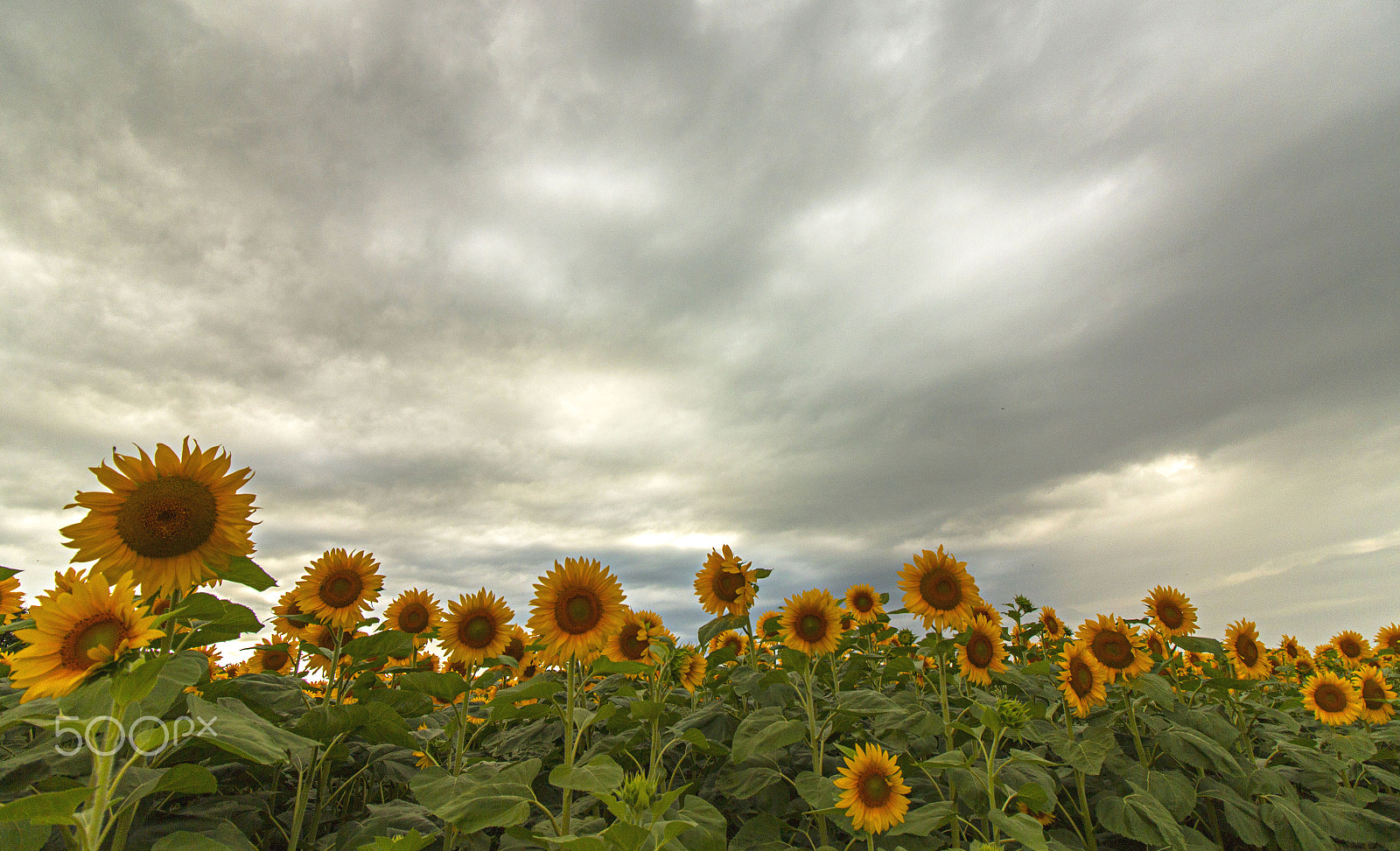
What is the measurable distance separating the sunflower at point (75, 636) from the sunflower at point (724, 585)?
4143mm

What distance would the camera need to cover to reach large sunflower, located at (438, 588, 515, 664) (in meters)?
5.50

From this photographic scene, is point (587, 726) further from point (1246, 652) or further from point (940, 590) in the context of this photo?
point (1246, 652)

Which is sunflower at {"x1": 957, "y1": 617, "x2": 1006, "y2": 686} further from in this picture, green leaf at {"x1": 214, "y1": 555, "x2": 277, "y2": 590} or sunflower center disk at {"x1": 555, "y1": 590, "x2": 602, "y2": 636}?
green leaf at {"x1": 214, "y1": 555, "x2": 277, "y2": 590}

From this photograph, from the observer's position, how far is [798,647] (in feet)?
18.7

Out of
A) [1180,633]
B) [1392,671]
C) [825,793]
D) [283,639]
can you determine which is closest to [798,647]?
[825,793]

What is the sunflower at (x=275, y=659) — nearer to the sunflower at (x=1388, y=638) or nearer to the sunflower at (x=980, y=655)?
the sunflower at (x=980, y=655)

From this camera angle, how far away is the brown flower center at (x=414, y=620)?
240 inches

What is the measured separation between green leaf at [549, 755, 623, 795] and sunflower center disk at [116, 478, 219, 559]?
2238mm

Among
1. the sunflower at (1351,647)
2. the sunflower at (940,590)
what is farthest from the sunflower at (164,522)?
the sunflower at (1351,647)

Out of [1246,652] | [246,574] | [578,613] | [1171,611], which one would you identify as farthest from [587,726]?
[1246,652]

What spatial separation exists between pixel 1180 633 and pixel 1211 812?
204 centimetres

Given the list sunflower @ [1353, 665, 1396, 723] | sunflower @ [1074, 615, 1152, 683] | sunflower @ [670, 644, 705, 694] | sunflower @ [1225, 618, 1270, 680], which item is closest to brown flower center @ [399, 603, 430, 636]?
sunflower @ [670, 644, 705, 694]

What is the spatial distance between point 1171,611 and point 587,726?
6.60m

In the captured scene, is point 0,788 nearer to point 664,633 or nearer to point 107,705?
point 107,705
